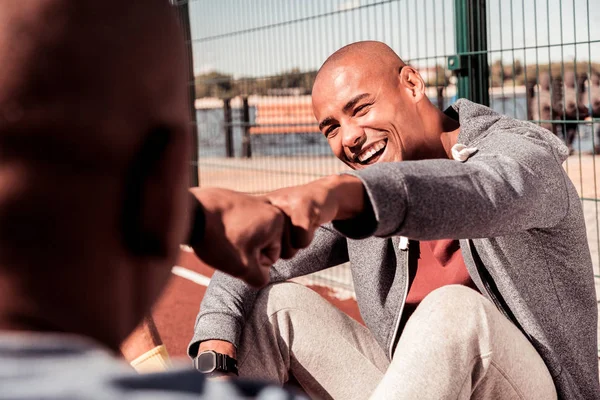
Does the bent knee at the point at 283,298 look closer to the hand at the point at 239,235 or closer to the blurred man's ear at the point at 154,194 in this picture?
the hand at the point at 239,235

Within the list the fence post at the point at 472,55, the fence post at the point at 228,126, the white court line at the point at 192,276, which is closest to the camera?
the fence post at the point at 472,55

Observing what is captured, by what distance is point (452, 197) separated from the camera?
5.15 feet

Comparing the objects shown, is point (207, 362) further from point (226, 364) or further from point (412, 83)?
point (412, 83)

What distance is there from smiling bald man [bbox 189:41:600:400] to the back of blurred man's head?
0.71m

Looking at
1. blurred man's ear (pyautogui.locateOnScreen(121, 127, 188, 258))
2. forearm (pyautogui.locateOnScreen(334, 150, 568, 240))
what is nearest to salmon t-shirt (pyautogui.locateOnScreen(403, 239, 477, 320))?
forearm (pyautogui.locateOnScreen(334, 150, 568, 240))

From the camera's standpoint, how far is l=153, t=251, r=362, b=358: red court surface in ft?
16.0

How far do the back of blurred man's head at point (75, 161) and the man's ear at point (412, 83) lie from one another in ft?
7.08

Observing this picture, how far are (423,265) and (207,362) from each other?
0.74 m

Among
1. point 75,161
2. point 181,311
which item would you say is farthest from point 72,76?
point 181,311

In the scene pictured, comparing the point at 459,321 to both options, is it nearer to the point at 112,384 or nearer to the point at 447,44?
the point at 112,384

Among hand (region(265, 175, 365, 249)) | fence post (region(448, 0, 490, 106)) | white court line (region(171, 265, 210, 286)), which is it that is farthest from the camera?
white court line (region(171, 265, 210, 286))

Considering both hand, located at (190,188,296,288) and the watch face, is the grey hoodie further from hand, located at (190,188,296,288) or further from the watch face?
hand, located at (190,188,296,288)

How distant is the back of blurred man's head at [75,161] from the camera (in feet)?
2.19

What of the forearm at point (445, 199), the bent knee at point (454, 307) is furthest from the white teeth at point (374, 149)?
the forearm at point (445, 199)
